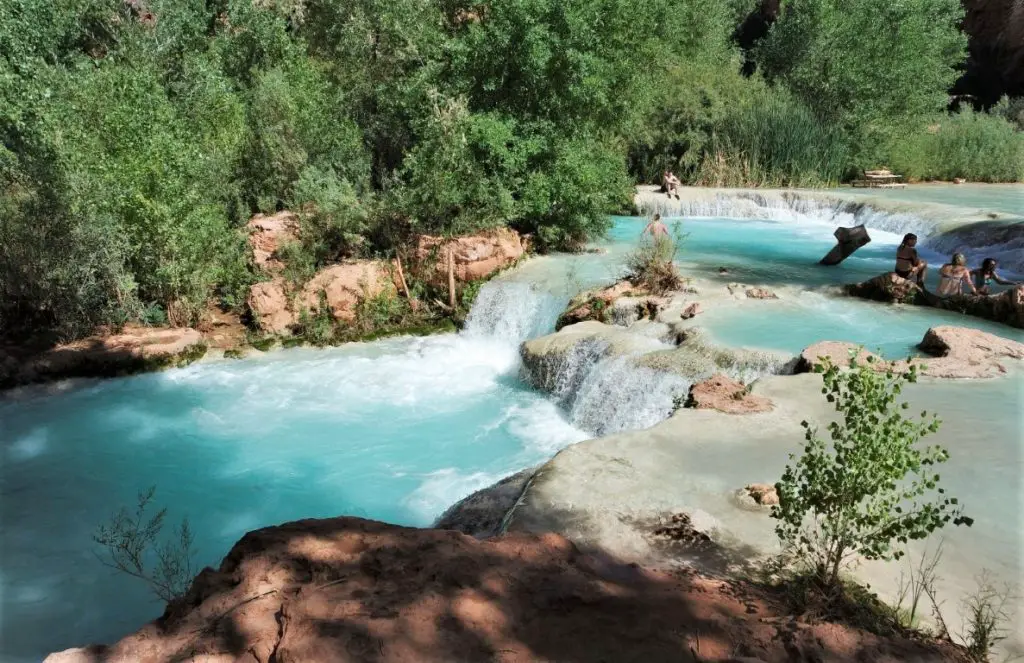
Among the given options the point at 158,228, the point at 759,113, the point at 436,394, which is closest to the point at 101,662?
the point at 436,394

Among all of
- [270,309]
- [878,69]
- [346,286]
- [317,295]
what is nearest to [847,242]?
[346,286]

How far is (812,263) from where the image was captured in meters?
13.7

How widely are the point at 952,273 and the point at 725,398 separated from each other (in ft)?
19.5

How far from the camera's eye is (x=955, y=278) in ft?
33.3

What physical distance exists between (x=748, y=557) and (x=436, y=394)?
628 centimetres

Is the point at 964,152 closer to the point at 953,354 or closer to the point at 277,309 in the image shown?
the point at 953,354

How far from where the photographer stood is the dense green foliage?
10664 mm

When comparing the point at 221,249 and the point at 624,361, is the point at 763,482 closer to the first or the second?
the point at 624,361

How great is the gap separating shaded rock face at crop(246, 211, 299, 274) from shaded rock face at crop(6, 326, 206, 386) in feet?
6.19

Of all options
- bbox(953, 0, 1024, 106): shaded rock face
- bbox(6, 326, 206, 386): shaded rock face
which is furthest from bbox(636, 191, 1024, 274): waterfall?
bbox(953, 0, 1024, 106): shaded rock face

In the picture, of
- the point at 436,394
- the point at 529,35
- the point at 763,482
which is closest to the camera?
the point at 763,482

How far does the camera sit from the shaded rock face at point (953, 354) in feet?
23.4

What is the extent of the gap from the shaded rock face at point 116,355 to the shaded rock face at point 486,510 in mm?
6877

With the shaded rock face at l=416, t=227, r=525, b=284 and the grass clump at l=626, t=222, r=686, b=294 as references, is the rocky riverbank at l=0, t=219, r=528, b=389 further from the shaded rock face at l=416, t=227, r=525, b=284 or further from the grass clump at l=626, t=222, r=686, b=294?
the grass clump at l=626, t=222, r=686, b=294
